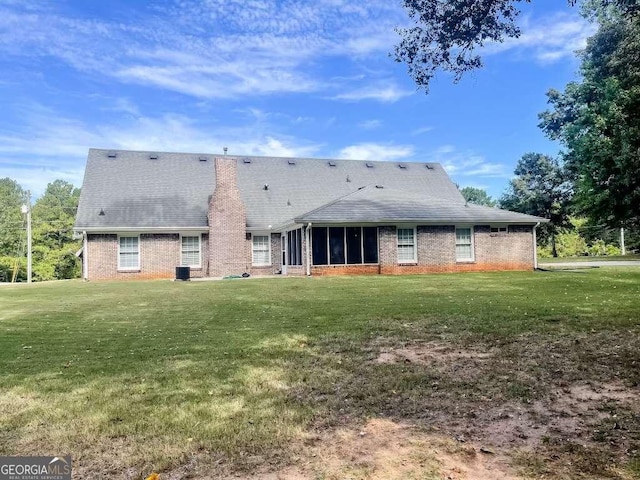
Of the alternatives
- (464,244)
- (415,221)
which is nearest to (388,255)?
(415,221)

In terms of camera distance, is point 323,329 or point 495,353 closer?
point 495,353

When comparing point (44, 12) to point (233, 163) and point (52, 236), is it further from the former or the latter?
point (52, 236)

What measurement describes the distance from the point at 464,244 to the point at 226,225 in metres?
12.1

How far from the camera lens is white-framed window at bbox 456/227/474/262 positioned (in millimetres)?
23234

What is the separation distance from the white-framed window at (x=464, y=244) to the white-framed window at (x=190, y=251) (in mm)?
13214

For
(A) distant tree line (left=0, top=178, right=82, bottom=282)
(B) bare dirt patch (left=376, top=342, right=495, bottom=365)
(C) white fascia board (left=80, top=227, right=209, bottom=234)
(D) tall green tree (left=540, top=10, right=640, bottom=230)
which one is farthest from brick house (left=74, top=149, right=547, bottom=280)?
(A) distant tree line (left=0, top=178, right=82, bottom=282)

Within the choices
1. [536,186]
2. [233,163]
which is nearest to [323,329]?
[233,163]

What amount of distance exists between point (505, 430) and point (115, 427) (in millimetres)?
2942

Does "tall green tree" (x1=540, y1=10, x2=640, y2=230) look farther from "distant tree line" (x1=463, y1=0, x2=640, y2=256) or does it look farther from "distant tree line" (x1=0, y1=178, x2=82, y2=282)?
"distant tree line" (x1=0, y1=178, x2=82, y2=282)

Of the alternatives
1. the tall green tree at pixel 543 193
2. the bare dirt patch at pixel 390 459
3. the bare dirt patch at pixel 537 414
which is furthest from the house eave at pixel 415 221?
the tall green tree at pixel 543 193

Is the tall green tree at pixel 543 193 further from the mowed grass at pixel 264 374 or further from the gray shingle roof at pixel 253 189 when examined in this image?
the mowed grass at pixel 264 374

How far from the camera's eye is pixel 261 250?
2606cm

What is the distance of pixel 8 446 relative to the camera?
3373mm

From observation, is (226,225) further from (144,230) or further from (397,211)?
(397,211)
